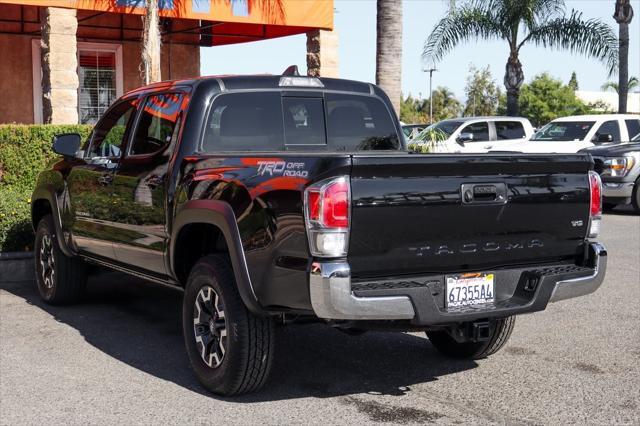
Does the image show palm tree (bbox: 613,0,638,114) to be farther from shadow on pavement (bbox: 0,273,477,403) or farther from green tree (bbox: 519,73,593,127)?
green tree (bbox: 519,73,593,127)

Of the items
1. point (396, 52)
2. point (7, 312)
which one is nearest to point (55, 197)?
point (7, 312)

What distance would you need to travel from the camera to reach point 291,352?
6539 millimetres

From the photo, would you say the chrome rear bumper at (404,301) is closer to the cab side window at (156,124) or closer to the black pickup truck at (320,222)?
the black pickup truck at (320,222)

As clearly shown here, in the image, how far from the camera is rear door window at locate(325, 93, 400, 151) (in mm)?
6629

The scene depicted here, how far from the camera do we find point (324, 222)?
4.57m

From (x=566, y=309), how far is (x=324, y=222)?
13.9 feet

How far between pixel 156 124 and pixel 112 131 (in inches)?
38.6

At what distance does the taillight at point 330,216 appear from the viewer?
4555mm

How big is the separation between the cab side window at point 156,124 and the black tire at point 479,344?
2.33m

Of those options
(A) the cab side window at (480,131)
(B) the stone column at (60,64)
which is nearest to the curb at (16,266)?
(B) the stone column at (60,64)

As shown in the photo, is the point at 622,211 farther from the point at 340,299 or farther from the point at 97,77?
the point at 340,299

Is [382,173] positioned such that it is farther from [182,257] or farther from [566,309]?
[566,309]

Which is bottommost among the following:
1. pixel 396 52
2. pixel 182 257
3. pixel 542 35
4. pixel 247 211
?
pixel 182 257

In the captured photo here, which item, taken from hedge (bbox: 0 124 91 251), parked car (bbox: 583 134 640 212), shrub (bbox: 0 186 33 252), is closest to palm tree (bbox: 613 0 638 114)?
parked car (bbox: 583 134 640 212)
